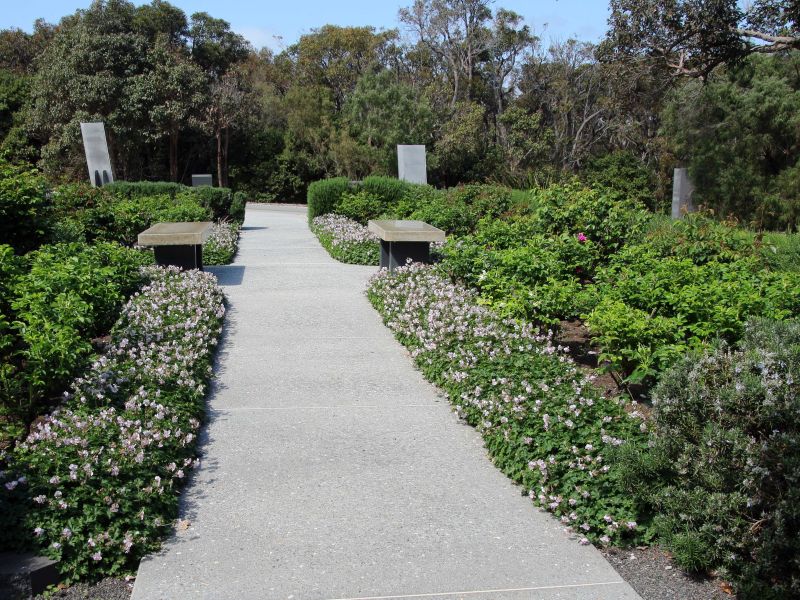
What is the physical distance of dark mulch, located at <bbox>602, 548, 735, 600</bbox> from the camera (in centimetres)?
329

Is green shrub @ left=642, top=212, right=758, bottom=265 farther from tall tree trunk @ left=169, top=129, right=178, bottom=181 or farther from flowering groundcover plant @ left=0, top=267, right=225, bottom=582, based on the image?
tall tree trunk @ left=169, top=129, right=178, bottom=181

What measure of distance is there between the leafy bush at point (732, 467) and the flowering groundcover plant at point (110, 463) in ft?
7.77

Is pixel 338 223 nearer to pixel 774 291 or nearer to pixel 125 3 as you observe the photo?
pixel 774 291

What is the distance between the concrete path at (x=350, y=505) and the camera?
10.9 feet

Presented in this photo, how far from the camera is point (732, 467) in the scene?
11.0ft

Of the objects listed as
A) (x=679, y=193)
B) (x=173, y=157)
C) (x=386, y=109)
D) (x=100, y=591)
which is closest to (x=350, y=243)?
(x=100, y=591)

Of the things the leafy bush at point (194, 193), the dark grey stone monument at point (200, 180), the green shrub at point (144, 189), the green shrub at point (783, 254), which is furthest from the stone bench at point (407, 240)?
the dark grey stone monument at point (200, 180)

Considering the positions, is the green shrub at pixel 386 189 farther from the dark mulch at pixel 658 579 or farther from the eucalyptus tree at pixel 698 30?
the dark mulch at pixel 658 579

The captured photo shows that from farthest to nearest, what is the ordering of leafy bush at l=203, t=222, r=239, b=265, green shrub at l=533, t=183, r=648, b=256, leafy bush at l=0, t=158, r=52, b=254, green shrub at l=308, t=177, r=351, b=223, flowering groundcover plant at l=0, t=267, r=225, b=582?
1. green shrub at l=308, t=177, r=351, b=223
2. leafy bush at l=203, t=222, r=239, b=265
3. green shrub at l=533, t=183, r=648, b=256
4. leafy bush at l=0, t=158, r=52, b=254
5. flowering groundcover plant at l=0, t=267, r=225, b=582

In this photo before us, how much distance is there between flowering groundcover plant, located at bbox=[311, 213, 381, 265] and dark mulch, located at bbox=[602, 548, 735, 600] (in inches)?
348

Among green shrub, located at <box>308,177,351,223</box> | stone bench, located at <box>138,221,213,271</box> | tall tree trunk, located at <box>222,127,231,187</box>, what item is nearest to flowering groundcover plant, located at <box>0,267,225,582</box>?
stone bench, located at <box>138,221,213,271</box>

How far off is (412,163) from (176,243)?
13605mm

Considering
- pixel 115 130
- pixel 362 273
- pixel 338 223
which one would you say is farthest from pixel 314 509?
pixel 115 130

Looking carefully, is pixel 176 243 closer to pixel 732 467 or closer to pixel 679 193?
pixel 732 467
